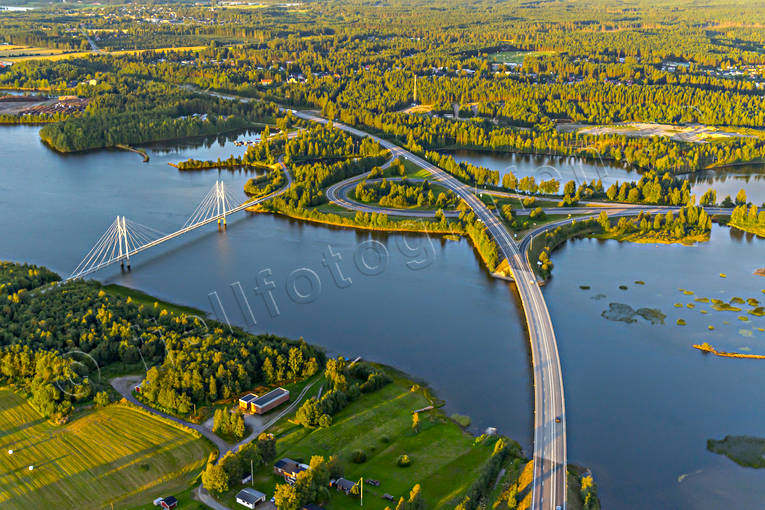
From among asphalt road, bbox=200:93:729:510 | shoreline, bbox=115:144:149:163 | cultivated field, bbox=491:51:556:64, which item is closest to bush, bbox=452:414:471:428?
asphalt road, bbox=200:93:729:510

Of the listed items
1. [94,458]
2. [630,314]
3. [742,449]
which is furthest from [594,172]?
[94,458]

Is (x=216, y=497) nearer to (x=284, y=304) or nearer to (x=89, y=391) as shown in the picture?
(x=89, y=391)

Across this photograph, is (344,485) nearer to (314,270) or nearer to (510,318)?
(510,318)

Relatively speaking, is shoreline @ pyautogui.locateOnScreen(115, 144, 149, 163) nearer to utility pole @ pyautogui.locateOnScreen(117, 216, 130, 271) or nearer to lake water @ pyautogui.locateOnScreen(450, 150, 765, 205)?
utility pole @ pyautogui.locateOnScreen(117, 216, 130, 271)

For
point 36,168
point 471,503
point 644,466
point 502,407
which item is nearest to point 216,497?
point 471,503

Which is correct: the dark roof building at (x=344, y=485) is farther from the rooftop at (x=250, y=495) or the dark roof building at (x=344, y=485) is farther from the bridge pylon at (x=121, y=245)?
the bridge pylon at (x=121, y=245)

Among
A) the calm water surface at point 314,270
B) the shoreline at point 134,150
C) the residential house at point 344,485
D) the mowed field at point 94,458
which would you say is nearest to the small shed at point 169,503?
the mowed field at point 94,458
